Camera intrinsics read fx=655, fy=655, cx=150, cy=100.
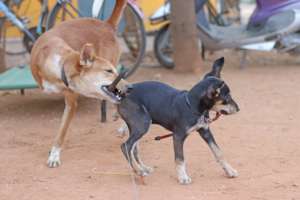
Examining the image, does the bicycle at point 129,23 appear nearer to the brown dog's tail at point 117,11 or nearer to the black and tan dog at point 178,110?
the brown dog's tail at point 117,11

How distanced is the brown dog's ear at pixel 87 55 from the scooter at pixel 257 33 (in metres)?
4.27

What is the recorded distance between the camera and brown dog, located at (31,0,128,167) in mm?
4871

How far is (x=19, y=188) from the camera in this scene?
15.2ft

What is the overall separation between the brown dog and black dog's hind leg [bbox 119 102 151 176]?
0.48ft

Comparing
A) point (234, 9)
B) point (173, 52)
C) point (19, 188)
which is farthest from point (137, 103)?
point (234, 9)

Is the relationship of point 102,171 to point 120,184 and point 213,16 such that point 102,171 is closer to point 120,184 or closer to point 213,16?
point 120,184

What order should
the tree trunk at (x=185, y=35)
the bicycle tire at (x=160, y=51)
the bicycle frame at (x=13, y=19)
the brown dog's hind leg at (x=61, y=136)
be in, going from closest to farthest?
the brown dog's hind leg at (x=61, y=136)
the bicycle frame at (x=13, y=19)
the tree trunk at (x=185, y=35)
the bicycle tire at (x=160, y=51)

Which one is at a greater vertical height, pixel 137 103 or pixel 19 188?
pixel 137 103

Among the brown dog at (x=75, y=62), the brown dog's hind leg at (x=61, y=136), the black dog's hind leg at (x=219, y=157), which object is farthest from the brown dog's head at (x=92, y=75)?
the black dog's hind leg at (x=219, y=157)

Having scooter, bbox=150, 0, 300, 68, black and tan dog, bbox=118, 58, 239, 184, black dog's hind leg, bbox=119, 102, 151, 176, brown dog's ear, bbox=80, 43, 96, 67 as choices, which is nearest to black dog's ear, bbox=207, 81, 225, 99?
black and tan dog, bbox=118, 58, 239, 184

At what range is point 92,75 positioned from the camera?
4887 millimetres

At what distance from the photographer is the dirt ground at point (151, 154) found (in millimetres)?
4504

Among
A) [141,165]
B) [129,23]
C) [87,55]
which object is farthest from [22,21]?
[141,165]

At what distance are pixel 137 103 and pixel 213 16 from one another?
5.85 metres
